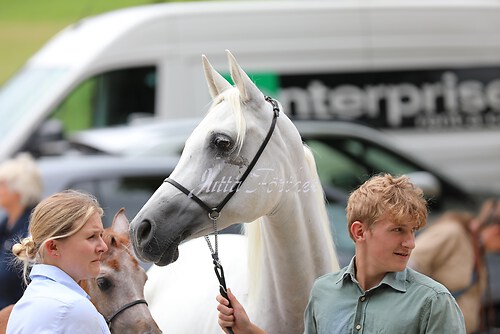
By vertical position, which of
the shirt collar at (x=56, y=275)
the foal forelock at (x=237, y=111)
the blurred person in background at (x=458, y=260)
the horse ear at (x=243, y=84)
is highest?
the horse ear at (x=243, y=84)

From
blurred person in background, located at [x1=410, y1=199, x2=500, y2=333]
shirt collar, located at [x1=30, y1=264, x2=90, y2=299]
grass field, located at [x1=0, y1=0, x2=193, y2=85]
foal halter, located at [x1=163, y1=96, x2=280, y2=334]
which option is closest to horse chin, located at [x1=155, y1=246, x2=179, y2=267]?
foal halter, located at [x1=163, y1=96, x2=280, y2=334]

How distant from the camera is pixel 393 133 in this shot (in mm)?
12211

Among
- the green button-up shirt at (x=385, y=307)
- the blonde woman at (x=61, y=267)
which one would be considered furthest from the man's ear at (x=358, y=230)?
the blonde woman at (x=61, y=267)

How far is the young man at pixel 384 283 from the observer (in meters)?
3.07

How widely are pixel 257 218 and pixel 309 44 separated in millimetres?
8110

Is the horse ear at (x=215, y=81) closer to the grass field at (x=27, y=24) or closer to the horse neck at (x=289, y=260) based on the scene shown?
the horse neck at (x=289, y=260)

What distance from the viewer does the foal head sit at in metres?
3.70

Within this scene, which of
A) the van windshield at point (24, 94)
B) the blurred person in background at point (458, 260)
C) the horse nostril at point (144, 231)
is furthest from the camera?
the van windshield at point (24, 94)

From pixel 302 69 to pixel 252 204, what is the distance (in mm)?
8165

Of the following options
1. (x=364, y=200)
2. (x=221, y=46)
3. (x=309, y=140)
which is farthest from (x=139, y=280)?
(x=221, y=46)

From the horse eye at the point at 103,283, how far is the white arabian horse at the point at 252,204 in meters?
0.34

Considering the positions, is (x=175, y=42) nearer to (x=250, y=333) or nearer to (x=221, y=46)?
(x=221, y=46)

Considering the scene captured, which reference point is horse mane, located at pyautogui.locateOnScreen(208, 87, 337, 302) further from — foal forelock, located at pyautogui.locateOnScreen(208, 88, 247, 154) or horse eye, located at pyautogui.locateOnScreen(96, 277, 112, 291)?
horse eye, located at pyautogui.locateOnScreen(96, 277, 112, 291)

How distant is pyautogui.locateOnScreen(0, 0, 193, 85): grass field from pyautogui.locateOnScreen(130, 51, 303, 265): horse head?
59.2ft
